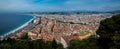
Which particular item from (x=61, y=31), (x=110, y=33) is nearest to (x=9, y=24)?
(x=61, y=31)

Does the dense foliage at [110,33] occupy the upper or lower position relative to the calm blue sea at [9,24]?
upper

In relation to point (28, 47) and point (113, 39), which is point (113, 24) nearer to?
point (113, 39)

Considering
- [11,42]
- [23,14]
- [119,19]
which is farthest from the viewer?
[23,14]

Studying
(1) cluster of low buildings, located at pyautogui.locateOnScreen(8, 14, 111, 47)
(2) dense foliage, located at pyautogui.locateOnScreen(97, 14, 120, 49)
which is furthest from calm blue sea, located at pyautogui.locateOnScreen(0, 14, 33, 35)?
(2) dense foliage, located at pyautogui.locateOnScreen(97, 14, 120, 49)

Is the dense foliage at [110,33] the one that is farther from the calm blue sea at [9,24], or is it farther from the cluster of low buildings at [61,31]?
the calm blue sea at [9,24]

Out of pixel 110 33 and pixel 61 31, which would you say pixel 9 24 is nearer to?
pixel 61 31

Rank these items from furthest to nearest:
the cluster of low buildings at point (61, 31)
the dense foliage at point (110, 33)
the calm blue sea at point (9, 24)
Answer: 1. the calm blue sea at point (9, 24)
2. the cluster of low buildings at point (61, 31)
3. the dense foliage at point (110, 33)

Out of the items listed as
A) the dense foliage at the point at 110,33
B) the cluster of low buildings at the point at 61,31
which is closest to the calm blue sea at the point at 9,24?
the cluster of low buildings at the point at 61,31

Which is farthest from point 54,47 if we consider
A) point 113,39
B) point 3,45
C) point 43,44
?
point 113,39

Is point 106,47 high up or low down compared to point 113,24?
down
